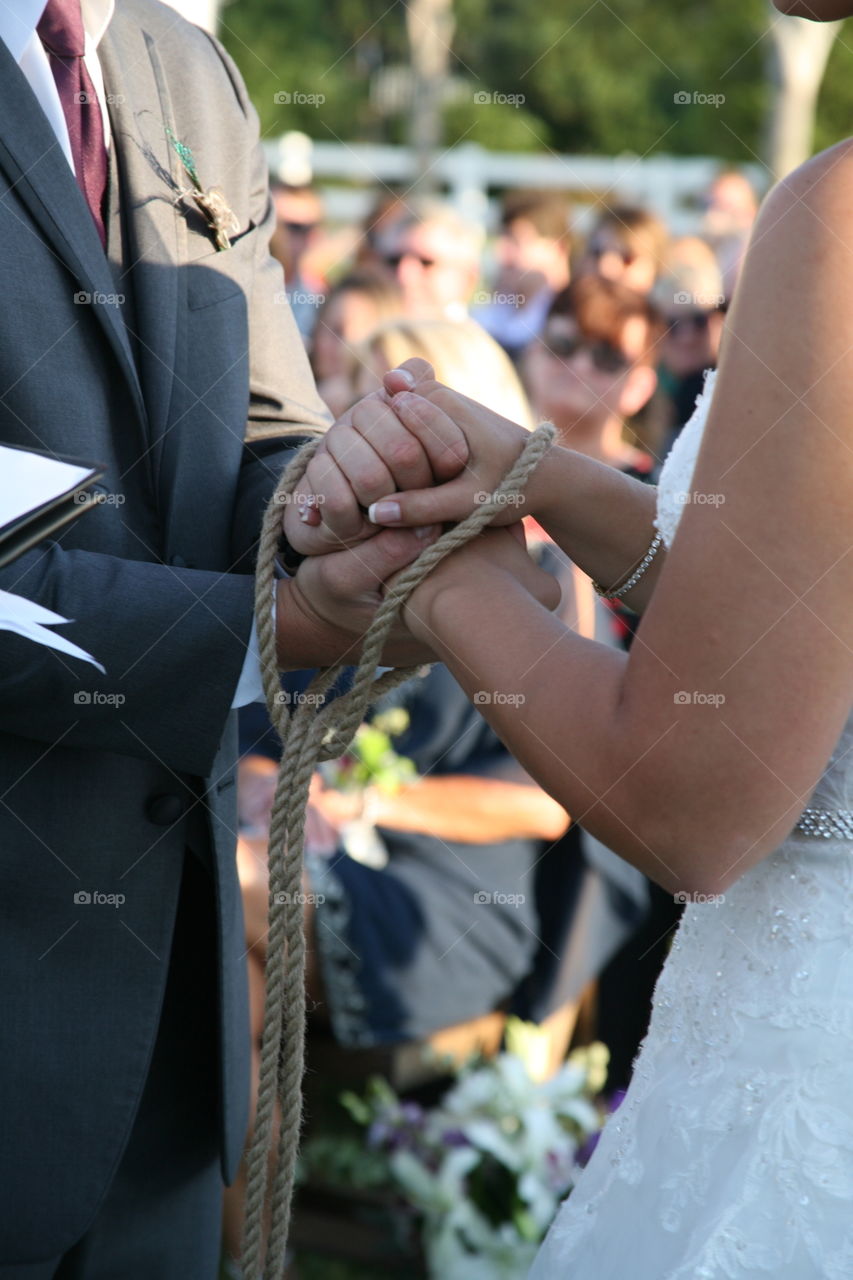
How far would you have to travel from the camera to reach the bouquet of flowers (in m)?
2.59

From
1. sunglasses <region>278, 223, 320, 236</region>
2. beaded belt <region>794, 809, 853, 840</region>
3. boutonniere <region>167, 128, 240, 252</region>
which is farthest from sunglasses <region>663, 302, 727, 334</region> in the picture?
beaded belt <region>794, 809, 853, 840</region>

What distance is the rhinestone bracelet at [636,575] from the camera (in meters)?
1.54

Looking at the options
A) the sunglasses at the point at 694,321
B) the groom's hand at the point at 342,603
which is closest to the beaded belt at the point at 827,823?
the groom's hand at the point at 342,603

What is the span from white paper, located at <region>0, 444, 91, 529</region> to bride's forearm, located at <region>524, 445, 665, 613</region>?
515mm

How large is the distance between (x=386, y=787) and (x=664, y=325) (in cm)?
199

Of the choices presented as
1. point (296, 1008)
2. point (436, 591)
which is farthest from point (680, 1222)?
point (436, 591)

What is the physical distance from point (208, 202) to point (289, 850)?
2.69 feet

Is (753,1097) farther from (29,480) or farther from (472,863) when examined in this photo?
(472,863)

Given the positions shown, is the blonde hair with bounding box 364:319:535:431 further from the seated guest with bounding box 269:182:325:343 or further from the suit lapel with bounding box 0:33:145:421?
the seated guest with bounding box 269:182:325:343

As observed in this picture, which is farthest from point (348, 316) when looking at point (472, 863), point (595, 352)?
point (472, 863)

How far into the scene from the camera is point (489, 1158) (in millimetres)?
2670

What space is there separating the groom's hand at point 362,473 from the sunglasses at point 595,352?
2789 millimetres

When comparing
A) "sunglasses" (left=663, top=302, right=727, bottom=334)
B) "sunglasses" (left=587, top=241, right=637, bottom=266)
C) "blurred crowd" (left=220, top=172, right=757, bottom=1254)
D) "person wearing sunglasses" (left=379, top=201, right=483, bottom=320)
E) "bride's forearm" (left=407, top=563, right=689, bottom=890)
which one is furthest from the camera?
"person wearing sunglasses" (left=379, top=201, right=483, bottom=320)

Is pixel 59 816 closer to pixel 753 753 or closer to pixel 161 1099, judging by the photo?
pixel 161 1099
